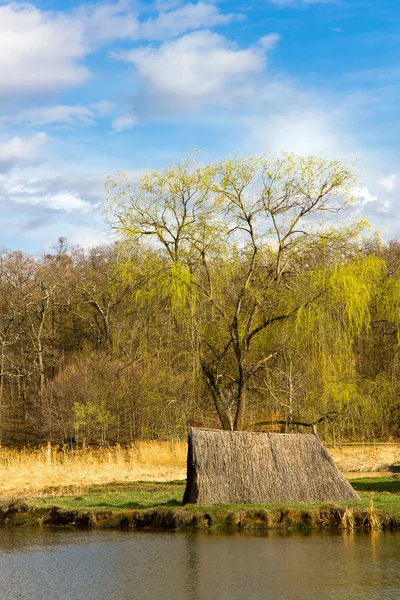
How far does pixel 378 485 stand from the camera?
82.7 feet

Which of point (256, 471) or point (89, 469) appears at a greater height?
point (256, 471)

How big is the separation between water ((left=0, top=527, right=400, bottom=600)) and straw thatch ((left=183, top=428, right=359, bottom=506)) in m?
2.37

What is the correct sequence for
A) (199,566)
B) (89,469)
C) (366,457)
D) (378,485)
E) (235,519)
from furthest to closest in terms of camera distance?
(366,457)
(89,469)
(378,485)
(235,519)
(199,566)

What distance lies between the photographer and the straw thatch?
764 inches

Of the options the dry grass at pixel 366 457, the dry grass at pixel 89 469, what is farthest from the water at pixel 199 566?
the dry grass at pixel 366 457

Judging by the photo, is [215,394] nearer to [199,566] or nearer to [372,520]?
[372,520]

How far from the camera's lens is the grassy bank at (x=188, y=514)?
17438 mm

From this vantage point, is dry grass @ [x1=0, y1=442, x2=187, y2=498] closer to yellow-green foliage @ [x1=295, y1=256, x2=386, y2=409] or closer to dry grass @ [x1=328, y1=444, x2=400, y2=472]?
dry grass @ [x1=328, y1=444, x2=400, y2=472]

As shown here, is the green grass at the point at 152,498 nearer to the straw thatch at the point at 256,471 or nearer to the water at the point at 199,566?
the straw thatch at the point at 256,471

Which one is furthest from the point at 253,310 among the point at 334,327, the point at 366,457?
the point at 366,457

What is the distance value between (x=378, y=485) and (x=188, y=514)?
942 cm

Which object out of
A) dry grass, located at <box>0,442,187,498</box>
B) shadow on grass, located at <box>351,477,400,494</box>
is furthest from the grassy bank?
dry grass, located at <box>0,442,187,498</box>

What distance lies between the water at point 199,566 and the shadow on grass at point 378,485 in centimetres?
749

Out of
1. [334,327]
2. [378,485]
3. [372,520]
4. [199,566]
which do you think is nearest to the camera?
[199,566]
